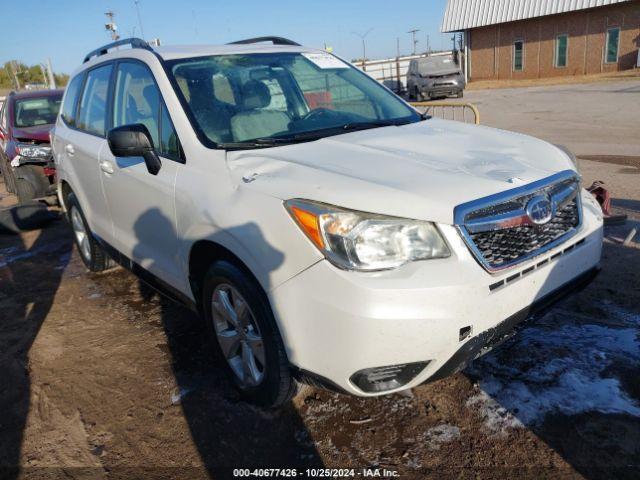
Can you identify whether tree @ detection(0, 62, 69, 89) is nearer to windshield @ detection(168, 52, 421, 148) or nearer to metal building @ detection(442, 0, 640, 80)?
metal building @ detection(442, 0, 640, 80)

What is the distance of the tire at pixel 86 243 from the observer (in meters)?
4.85

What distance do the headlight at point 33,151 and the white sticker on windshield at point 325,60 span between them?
19.0ft

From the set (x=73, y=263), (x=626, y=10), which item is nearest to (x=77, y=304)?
(x=73, y=263)

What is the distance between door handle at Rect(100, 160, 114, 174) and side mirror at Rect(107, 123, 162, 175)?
75 centimetres

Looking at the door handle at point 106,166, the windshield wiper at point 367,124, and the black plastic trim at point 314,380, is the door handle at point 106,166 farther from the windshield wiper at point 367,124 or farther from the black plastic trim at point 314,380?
the black plastic trim at point 314,380

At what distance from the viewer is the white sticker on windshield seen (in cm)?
395

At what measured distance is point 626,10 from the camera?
2847 centimetres

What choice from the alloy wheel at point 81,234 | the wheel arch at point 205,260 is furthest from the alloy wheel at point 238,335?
the alloy wheel at point 81,234

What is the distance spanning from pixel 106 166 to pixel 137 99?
0.56 meters

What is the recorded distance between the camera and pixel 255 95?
3400 millimetres

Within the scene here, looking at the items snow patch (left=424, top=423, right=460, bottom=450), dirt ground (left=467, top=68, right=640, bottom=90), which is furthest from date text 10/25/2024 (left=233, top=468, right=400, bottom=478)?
dirt ground (left=467, top=68, right=640, bottom=90)

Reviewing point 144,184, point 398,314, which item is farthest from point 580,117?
point 398,314

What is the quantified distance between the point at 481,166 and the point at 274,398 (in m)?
1.49

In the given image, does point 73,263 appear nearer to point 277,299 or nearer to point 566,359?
point 277,299
